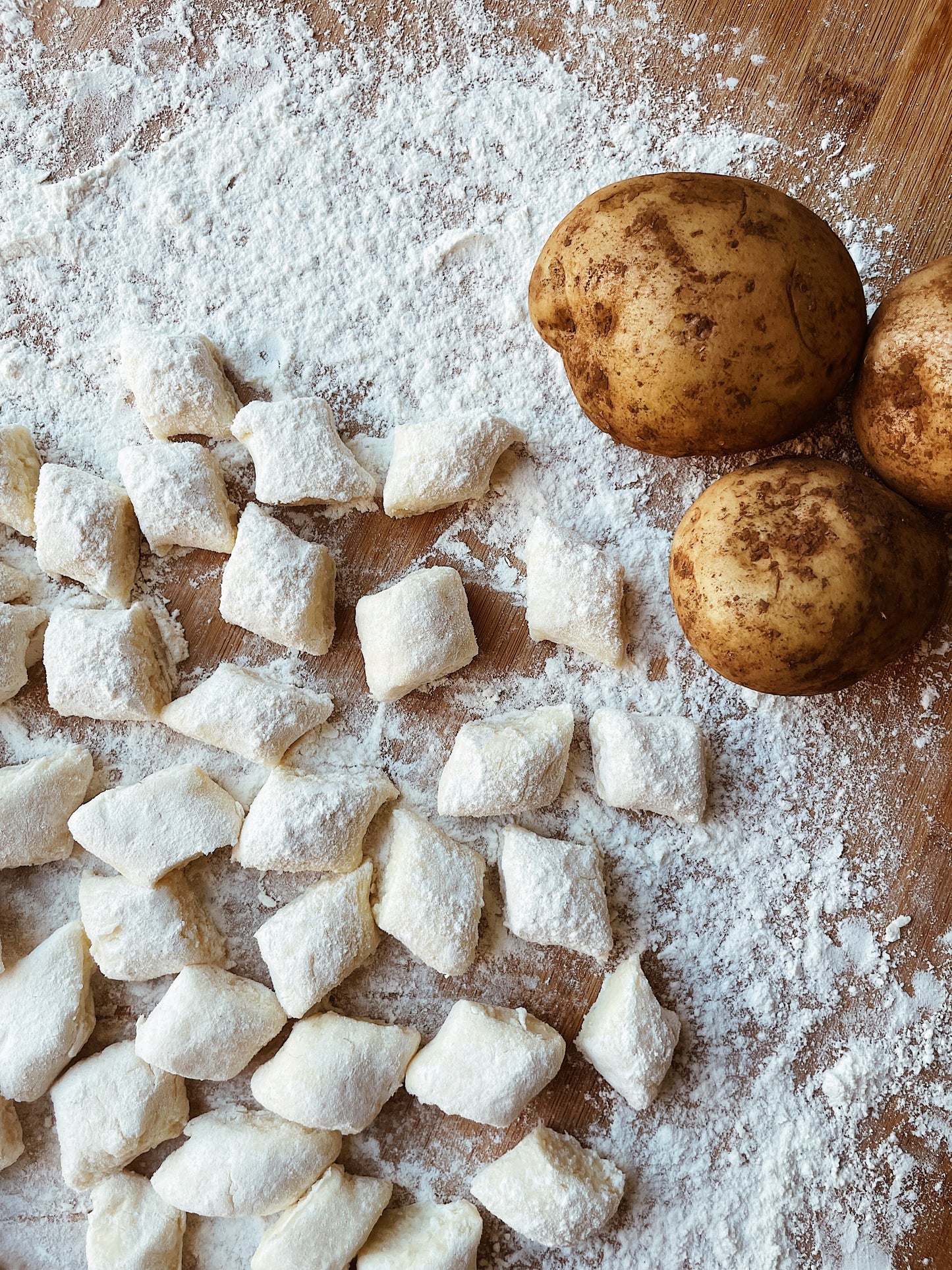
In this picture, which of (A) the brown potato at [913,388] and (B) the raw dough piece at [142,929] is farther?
(B) the raw dough piece at [142,929]

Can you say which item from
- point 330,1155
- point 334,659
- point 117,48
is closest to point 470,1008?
point 330,1155

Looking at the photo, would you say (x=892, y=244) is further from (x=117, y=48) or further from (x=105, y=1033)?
(x=105, y=1033)

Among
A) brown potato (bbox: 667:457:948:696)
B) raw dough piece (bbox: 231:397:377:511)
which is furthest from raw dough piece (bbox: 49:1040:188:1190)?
brown potato (bbox: 667:457:948:696)

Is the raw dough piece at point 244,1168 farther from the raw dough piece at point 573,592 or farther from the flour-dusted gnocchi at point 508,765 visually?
the raw dough piece at point 573,592

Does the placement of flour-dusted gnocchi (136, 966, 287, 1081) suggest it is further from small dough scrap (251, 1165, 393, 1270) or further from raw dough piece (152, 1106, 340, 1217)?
small dough scrap (251, 1165, 393, 1270)

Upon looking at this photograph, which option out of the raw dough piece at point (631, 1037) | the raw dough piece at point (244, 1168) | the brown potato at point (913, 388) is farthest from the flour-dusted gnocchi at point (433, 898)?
the brown potato at point (913, 388)
